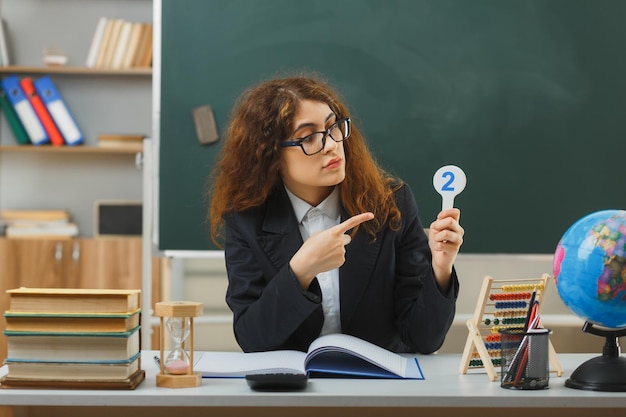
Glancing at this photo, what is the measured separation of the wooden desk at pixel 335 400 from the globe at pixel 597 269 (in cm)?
14

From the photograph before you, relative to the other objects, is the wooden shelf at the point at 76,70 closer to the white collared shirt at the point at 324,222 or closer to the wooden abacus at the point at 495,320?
the white collared shirt at the point at 324,222

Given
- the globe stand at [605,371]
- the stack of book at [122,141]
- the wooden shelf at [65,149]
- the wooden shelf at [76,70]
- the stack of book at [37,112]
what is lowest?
the globe stand at [605,371]

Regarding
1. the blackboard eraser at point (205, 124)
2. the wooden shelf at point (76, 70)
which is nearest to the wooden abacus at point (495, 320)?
the blackboard eraser at point (205, 124)

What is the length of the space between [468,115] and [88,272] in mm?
2091

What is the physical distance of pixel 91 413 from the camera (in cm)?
148

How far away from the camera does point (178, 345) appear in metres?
1.46

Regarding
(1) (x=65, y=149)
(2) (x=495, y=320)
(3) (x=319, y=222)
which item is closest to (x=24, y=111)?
(1) (x=65, y=149)

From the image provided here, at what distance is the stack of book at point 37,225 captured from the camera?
14.3ft

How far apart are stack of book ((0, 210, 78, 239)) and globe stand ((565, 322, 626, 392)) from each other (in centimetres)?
338

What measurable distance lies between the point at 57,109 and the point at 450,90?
7.58 feet

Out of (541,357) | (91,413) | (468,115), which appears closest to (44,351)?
(91,413)

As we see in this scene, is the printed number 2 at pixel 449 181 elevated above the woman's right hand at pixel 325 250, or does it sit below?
above

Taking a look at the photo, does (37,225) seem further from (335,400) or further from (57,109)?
(335,400)

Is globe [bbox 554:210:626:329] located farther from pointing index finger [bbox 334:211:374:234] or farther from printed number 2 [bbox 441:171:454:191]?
pointing index finger [bbox 334:211:374:234]
